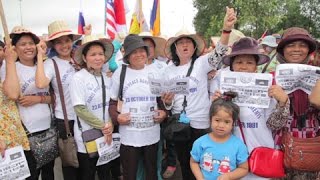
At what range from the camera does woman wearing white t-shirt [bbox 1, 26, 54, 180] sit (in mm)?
3455

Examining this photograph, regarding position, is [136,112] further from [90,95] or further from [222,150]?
[222,150]

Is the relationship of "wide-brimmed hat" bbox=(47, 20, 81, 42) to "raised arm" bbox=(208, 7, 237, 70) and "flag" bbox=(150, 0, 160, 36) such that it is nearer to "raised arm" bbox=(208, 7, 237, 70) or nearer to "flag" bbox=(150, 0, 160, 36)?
"raised arm" bbox=(208, 7, 237, 70)

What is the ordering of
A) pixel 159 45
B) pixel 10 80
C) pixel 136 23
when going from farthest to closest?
1. pixel 136 23
2. pixel 159 45
3. pixel 10 80

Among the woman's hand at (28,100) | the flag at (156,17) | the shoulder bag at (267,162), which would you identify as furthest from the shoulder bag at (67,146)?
the flag at (156,17)

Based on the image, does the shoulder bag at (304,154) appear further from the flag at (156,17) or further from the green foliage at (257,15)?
the green foliage at (257,15)

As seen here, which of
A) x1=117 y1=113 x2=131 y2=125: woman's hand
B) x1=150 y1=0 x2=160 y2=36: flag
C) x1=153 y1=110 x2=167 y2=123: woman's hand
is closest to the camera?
x1=117 y1=113 x2=131 y2=125: woman's hand

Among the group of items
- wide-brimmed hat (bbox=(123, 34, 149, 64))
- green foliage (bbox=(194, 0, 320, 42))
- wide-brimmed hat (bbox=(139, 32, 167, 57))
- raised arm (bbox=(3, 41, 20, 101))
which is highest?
green foliage (bbox=(194, 0, 320, 42))

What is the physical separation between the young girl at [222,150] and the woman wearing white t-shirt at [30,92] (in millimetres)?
1669

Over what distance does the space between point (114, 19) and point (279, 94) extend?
5.15 m

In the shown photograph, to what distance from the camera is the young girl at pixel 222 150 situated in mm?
2844

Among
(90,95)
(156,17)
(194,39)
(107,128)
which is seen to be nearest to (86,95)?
(90,95)

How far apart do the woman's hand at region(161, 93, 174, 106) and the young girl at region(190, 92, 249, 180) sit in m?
0.65

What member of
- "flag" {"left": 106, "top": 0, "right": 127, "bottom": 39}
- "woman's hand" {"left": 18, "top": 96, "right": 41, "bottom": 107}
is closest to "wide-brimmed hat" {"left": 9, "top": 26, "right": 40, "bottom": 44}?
"woman's hand" {"left": 18, "top": 96, "right": 41, "bottom": 107}

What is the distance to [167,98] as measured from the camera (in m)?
3.56
